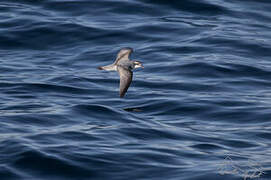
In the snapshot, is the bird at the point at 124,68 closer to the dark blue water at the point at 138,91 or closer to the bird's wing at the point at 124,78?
the bird's wing at the point at 124,78

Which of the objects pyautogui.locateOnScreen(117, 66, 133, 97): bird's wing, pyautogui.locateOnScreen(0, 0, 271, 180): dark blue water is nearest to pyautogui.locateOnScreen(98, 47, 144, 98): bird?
pyautogui.locateOnScreen(117, 66, 133, 97): bird's wing

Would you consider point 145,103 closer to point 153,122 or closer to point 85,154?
point 153,122

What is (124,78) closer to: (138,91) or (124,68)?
(124,68)

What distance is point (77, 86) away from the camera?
1830cm

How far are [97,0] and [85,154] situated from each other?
12813 mm

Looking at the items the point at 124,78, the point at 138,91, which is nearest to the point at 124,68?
the point at 124,78

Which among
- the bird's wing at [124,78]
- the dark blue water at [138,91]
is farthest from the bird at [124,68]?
the dark blue water at [138,91]

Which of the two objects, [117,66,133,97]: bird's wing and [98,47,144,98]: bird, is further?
[98,47,144,98]: bird

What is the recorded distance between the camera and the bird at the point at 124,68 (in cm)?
1353

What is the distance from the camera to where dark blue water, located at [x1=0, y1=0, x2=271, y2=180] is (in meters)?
12.8

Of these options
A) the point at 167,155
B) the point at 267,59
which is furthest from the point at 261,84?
the point at 167,155

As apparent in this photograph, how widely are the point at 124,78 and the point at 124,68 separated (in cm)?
56

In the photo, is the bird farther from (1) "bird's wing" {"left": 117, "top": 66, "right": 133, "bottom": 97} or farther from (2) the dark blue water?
(2) the dark blue water

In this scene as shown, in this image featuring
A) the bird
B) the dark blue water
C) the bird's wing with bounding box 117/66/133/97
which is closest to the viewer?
the dark blue water
